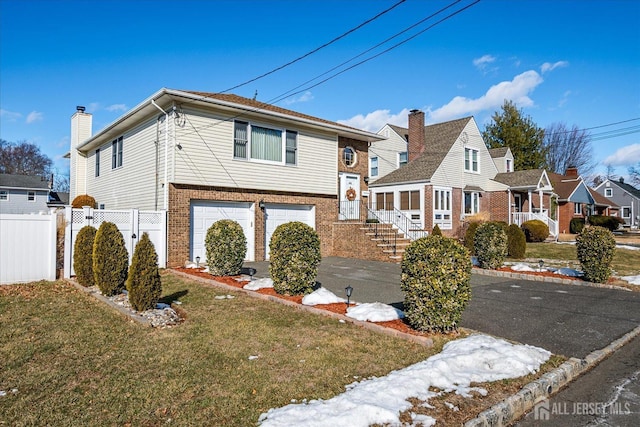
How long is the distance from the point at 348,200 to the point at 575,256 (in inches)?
388

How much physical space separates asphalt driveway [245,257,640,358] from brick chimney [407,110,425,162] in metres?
14.6

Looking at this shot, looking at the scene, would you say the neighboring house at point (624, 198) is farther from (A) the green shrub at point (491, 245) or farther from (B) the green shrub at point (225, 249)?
(B) the green shrub at point (225, 249)

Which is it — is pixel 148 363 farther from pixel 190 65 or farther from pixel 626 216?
pixel 626 216

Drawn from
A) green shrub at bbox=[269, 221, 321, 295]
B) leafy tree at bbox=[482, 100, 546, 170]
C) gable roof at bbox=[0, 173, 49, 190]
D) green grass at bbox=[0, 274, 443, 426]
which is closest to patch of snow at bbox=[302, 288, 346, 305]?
green grass at bbox=[0, 274, 443, 426]

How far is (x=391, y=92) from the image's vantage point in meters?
19.1

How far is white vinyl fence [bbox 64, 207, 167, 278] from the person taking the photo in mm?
10812

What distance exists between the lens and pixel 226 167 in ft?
46.7

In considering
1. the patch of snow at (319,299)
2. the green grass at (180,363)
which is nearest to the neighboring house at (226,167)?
the green grass at (180,363)

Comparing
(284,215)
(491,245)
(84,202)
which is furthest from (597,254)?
(84,202)

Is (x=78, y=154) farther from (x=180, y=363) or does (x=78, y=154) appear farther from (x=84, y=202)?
(x=180, y=363)

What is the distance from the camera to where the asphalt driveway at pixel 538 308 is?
5871 millimetres

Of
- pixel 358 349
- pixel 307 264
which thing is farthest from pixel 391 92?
pixel 358 349

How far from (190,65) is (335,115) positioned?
6873mm

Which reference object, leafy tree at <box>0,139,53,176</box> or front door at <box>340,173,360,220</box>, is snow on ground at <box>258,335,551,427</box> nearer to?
front door at <box>340,173,360,220</box>
